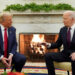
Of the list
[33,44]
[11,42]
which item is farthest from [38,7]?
[11,42]

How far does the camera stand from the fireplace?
17.5ft

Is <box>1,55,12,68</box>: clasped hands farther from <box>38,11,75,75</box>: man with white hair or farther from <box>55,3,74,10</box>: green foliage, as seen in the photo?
<box>55,3,74,10</box>: green foliage

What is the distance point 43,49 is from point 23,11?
93 cm

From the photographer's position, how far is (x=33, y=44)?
5.31 metres

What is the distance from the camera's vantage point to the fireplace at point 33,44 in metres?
5.32

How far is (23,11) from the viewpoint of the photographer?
5184 millimetres

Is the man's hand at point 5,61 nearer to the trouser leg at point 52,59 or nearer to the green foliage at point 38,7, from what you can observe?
the trouser leg at point 52,59

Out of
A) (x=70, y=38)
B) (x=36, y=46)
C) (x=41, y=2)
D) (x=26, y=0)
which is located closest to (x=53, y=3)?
(x=41, y=2)

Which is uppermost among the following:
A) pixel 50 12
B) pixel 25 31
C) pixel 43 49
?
pixel 50 12

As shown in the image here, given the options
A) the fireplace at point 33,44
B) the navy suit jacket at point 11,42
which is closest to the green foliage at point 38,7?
the fireplace at point 33,44

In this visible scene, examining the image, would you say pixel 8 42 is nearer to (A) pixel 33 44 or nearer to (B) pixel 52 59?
(B) pixel 52 59

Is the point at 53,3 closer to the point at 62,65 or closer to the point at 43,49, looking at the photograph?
the point at 43,49

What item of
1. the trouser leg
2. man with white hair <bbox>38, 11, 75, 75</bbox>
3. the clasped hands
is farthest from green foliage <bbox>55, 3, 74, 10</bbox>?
the clasped hands

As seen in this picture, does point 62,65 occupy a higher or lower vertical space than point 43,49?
higher
